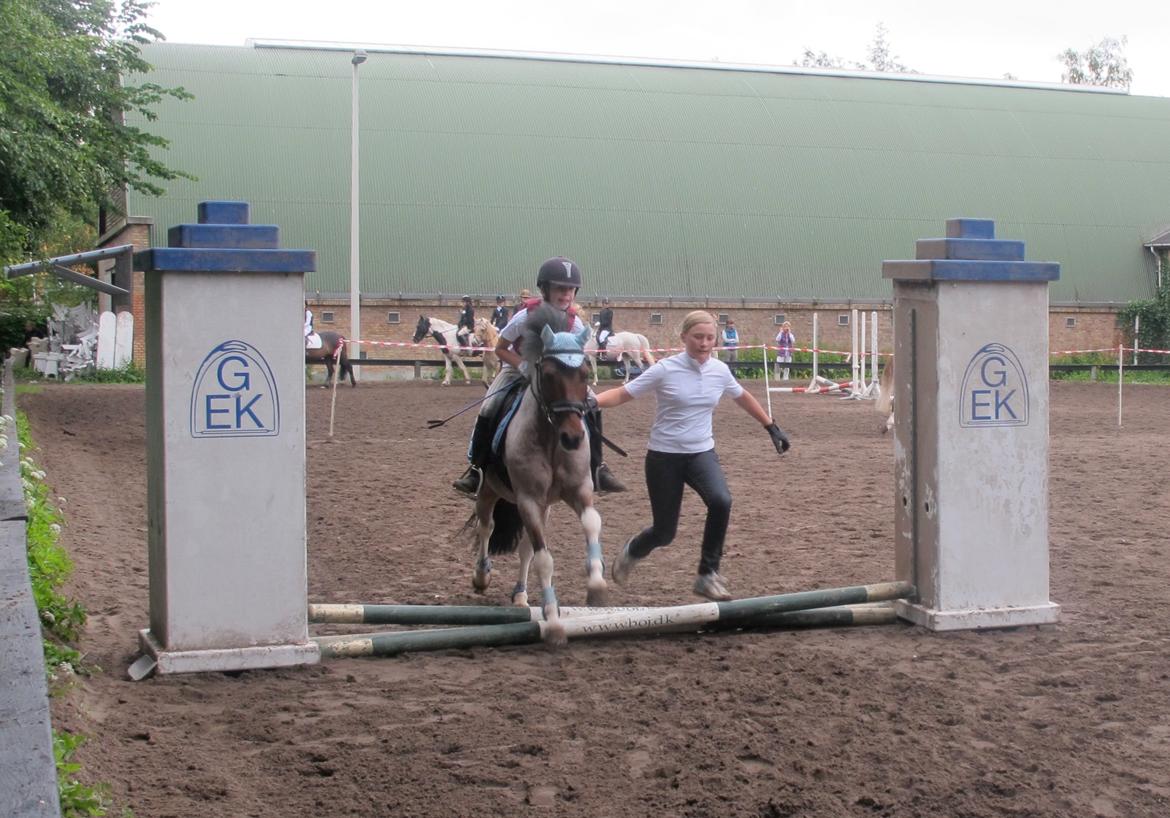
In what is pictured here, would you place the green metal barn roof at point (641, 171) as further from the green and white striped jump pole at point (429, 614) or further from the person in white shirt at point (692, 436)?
the green and white striped jump pole at point (429, 614)

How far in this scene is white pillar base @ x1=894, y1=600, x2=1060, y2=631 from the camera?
8.15 meters

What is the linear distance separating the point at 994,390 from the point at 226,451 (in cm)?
435

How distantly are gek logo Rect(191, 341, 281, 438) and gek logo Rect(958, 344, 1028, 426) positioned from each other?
3.91m

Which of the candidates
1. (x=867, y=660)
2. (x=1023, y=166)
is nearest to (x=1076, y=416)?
(x=867, y=660)

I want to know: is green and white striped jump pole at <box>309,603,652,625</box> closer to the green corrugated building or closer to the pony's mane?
the pony's mane

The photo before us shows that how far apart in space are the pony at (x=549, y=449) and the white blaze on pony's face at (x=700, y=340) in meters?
0.73

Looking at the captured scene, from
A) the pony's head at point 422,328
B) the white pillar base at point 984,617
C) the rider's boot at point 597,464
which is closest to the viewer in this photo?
the white pillar base at point 984,617

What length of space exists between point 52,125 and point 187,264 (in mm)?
15857

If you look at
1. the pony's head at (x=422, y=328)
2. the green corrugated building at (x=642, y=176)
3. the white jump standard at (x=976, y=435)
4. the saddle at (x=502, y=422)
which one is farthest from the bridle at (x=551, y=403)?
the green corrugated building at (x=642, y=176)

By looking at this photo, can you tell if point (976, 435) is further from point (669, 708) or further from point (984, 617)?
point (669, 708)

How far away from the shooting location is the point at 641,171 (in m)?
48.1

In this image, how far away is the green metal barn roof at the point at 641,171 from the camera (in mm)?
45219

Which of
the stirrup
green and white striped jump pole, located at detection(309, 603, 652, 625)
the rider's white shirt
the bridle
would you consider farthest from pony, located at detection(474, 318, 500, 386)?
green and white striped jump pole, located at detection(309, 603, 652, 625)

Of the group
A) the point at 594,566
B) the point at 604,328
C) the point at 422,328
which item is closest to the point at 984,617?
the point at 594,566
